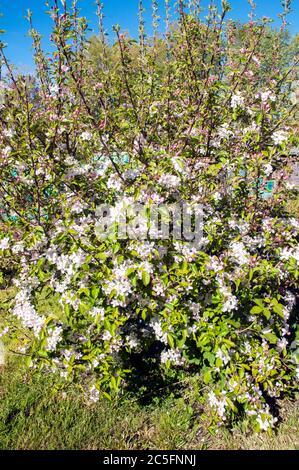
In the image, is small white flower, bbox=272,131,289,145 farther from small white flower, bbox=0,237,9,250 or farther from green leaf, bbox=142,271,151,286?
small white flower, bbox=0,237,9,250

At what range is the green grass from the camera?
104 inches

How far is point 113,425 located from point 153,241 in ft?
4.93

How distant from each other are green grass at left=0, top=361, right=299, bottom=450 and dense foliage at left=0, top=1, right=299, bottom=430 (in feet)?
0.57

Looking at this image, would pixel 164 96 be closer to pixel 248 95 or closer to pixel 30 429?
pixel 248 95

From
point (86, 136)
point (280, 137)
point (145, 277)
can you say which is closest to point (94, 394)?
point (145, 277)

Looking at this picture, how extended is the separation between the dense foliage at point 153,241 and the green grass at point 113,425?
17cm

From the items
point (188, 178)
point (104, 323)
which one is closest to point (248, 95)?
point (188, 178)

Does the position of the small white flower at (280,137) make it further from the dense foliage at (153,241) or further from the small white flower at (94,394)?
the small white flower at (94,394)

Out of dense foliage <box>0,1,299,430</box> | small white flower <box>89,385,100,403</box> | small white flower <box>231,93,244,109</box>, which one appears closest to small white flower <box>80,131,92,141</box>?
dense foliage <box>0,1,299,430</box>

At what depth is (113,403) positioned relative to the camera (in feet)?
9.79

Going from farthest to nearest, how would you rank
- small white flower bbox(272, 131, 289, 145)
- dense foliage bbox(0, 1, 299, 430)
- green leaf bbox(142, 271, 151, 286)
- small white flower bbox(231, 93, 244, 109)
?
1. small white flower bbox(231, 93, 244, 109)
2. small white flower bbox(272, 131, 289, 145)
3. dense foliage bbox(0, 1, 299, 430)
4. green leaf bbox(142, 271, 151, 286)

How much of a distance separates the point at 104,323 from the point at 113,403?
2.96ft

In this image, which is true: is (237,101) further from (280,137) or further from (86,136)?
(86,136)

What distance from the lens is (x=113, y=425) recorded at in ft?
9.17
